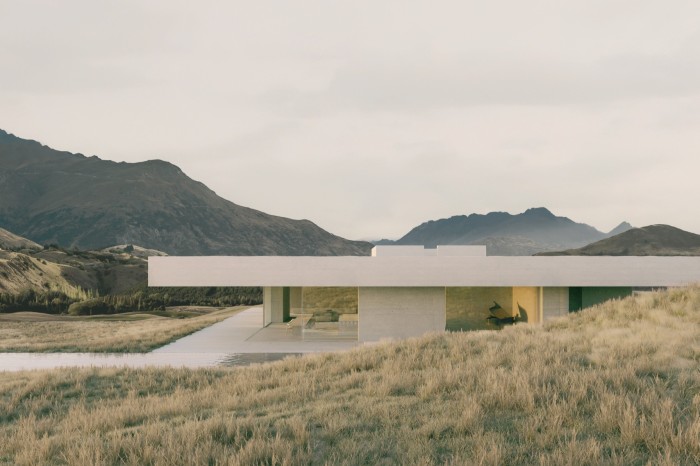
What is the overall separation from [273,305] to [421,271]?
10547mm

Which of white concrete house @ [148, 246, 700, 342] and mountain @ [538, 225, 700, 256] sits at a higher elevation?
mountain @ [538, 225, 700, 256]

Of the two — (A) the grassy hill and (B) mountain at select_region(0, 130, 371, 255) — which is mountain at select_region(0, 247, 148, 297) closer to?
(A) the grassy hill

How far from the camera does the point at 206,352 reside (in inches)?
763

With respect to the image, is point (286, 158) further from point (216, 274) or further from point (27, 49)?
point (216, 274)

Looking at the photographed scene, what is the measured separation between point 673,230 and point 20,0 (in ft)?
528

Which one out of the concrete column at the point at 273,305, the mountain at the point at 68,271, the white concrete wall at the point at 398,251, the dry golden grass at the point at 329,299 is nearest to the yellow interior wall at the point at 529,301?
the white concrete wall at the point at 398,251

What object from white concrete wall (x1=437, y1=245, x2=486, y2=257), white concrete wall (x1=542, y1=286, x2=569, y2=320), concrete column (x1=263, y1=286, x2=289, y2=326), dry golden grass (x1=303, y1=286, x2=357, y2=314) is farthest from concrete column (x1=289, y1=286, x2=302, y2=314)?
white concrete wall (x1=542, y1=286, x2=569, y2=320)

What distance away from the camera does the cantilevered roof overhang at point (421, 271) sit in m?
21.0

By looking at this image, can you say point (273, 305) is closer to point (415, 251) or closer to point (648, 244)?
point (415, 251)

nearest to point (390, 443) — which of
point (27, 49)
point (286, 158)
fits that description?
point (286, 158)

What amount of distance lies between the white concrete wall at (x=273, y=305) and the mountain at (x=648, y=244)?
119 metres

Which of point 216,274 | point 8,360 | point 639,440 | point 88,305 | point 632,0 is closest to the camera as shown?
point 639,440

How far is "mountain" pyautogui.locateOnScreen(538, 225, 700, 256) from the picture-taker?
5536 inches

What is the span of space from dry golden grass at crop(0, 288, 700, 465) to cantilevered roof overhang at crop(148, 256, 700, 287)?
6934mm
